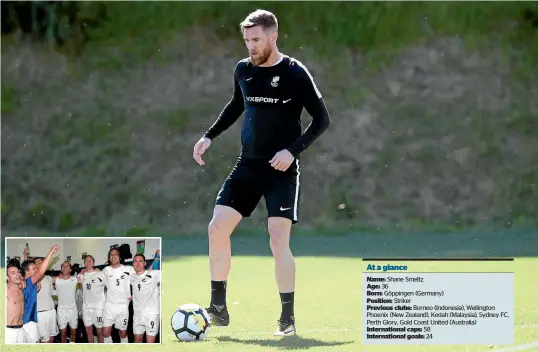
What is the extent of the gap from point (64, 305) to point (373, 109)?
29.7 feet

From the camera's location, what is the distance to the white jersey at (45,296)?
7.64 metres

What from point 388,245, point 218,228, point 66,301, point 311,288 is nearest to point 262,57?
point 218,228

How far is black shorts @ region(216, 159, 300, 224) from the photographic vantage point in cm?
818

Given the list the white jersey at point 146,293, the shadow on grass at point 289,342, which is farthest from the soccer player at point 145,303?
the shadow on grass at point 289,342

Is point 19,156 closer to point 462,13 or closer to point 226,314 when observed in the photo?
point 462,13

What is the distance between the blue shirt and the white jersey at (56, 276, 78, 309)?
16 centimetres

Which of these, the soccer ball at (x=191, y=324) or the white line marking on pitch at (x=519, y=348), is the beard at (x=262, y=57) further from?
the white line marking on pitch at (x=519, y=348)

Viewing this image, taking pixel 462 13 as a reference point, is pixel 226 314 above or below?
below

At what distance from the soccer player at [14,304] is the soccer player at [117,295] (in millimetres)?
555

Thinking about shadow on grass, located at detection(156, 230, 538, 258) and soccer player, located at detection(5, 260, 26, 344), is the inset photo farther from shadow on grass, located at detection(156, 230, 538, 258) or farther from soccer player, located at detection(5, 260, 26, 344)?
shadow on grass, located at detection(156, 230, 538, 258)

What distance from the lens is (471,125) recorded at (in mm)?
16156

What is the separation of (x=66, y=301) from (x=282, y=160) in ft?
5.68

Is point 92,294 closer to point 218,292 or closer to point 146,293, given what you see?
point 146,293

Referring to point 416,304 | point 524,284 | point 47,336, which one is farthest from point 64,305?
point 524,284
